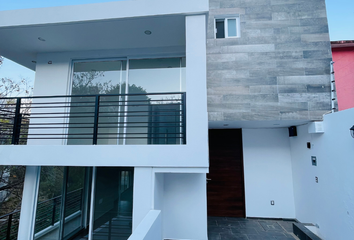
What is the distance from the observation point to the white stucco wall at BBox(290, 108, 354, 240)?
337 centimetres

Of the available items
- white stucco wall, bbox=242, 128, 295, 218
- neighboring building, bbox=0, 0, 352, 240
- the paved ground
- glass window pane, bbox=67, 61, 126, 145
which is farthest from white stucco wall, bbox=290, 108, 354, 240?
glass window pane, bbox=67, 61, 126, 145

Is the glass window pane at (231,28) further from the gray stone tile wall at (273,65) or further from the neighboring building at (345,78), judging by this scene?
the neighboring building at (345,78)

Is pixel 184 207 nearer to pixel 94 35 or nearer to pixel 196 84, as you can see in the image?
pixel 196 84

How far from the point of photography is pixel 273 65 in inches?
177

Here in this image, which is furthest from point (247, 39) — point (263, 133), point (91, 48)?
point (91, 48)

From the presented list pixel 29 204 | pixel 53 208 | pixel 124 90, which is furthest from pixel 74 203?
pixel 124 90

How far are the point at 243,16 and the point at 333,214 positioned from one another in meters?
4.83

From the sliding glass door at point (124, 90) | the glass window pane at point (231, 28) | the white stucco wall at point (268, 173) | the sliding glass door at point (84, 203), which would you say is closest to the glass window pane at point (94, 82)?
the sliding glass door at point (124, 90)

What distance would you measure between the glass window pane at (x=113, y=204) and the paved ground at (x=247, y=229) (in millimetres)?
2150

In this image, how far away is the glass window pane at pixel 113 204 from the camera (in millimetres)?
3482

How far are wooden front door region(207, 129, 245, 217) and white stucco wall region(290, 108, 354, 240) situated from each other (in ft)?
5.20

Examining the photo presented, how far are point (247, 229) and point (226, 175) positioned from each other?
1.55 metres

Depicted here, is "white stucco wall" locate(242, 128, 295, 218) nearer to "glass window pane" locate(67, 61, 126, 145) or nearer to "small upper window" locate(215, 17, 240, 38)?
"small upper window" locate(215, 17, 240, 38)

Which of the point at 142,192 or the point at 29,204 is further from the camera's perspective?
the point at 29,204
